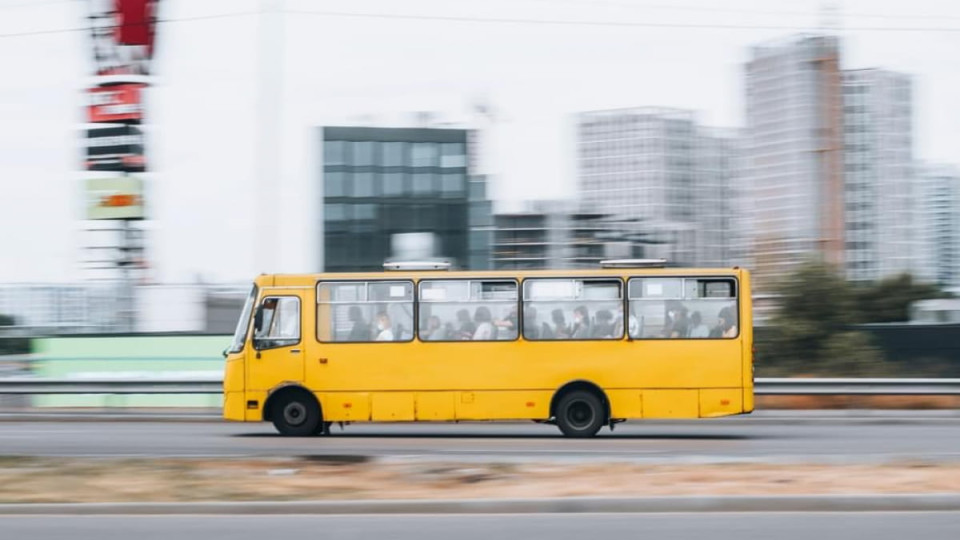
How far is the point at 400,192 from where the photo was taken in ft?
380

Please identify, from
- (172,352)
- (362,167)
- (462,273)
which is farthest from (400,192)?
(462,273)

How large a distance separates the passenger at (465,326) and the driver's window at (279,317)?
2.44 meters

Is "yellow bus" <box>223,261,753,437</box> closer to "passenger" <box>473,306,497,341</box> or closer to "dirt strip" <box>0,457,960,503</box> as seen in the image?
"passenger" <box>473,306,497,341</box>

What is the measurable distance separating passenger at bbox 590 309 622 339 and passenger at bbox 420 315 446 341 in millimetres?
2259

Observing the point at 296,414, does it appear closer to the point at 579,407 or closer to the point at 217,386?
the point at 579,407

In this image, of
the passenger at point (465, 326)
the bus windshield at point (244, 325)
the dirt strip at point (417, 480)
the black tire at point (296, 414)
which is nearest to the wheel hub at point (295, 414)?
the black tire at point (296, 414)

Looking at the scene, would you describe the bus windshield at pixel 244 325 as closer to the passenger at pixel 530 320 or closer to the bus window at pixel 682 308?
the passenger at pixel 530 320

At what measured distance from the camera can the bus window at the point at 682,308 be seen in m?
18.8

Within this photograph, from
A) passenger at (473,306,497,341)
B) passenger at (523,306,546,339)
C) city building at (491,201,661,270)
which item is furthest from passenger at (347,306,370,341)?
city building at (491,201,661,270)

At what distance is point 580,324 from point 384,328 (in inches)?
116

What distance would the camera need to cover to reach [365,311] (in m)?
19.3

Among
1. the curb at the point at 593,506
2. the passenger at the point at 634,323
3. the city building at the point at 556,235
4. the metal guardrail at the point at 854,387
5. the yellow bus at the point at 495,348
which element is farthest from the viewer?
the city building at the point at 556,235

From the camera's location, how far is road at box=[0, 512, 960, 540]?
927 centimetres

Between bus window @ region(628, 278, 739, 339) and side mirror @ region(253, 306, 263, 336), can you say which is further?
side mirror @ region(253, 306, 263, 336)
